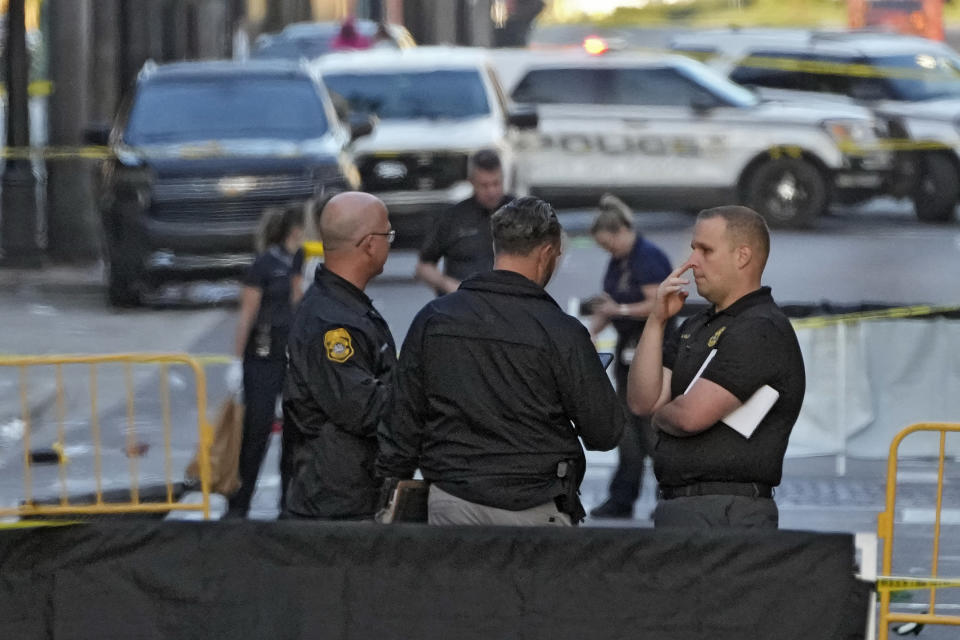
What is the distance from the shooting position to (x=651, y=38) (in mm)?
47062

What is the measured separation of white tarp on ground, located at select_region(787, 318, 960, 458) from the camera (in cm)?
1048

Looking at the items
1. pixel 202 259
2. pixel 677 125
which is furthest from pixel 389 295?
pixel 677 125

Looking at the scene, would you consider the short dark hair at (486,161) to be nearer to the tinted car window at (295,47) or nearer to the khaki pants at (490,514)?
the khaki pants at (490,514)

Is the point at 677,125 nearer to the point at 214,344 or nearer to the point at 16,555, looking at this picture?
the point at 214,344

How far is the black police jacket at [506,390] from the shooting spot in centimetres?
515

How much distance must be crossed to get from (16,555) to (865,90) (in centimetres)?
1801

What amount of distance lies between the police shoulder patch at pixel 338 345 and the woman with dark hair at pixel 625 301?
3.84 metres

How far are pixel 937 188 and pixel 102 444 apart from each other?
12.8 metres

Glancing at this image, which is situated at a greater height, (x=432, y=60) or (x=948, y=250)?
(x=432, y=60)

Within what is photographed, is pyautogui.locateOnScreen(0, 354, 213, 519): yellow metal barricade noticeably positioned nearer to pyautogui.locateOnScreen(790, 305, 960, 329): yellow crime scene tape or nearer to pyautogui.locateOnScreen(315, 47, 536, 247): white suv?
pyautogui.locateOnScreen(790, 305, 960, 329): yellow crime scene tape

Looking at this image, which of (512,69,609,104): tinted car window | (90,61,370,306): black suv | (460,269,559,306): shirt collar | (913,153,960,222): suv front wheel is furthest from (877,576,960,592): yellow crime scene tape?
(913,153,960,222): suv front wheel

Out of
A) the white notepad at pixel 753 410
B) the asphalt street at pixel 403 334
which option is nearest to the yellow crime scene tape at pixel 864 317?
the asphalt street at pixel 403 334

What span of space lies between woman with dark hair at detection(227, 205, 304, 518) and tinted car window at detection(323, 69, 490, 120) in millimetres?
Answer: 10270

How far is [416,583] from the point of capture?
5105 mm
